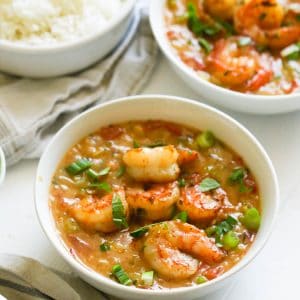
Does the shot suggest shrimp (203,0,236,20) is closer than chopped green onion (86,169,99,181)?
No

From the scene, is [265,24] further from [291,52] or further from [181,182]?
[181,182]

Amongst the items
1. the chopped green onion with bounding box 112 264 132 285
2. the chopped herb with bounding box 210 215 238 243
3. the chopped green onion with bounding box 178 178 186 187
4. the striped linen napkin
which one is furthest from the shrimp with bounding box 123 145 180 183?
the striped linen napkin

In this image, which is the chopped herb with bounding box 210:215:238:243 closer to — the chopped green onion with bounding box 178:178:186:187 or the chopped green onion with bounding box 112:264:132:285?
the chopped green onion with bounding box 178:178:186:187

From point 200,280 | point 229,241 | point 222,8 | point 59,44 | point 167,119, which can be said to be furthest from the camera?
point 222,8

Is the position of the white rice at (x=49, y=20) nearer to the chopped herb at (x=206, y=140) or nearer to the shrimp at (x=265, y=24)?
the shrimp at (x=265, y=24)

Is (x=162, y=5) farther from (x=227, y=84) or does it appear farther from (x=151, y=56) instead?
(x=227, y=84)

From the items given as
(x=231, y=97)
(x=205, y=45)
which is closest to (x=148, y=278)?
(x=231, y=97)

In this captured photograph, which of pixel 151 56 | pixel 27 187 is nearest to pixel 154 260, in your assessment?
pixel 27 187
